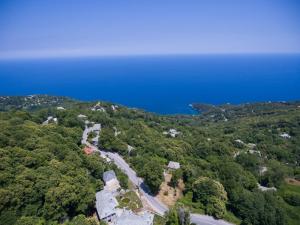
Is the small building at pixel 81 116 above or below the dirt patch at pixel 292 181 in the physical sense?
above

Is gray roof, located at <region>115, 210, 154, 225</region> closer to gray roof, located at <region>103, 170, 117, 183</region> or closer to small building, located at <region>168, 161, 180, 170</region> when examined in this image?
gray roof, located at <region>103, 170, 117, 183</region>

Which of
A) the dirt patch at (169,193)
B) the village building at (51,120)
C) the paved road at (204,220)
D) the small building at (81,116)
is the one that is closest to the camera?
the paved road at (204,220)

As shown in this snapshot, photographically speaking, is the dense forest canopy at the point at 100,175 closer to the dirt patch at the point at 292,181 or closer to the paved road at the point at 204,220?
the dirt patch at the point at 292,181

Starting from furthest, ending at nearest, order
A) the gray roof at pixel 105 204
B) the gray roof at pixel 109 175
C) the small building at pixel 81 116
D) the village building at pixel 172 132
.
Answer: the village building at pixel 172 132, the small building at pixel 81 116, the gray roof at pixel 109 175, the gray roof at pixel 105 204

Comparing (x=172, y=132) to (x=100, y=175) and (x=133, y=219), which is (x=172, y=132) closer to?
(x=100, y=175)

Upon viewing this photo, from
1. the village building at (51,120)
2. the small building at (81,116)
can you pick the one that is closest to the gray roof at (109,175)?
the village building at (51,120)

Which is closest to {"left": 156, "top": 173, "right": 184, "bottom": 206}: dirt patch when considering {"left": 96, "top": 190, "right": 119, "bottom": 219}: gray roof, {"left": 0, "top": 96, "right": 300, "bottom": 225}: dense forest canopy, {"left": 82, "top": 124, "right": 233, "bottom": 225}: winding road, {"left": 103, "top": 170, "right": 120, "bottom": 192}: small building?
{"left": 0, "top": 96, "right": 300, "bottom": 225}: dense forest canopy

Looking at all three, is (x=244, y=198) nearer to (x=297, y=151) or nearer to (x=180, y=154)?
(x=180, y=154)

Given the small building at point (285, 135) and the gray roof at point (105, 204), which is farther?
the small building at point (285, 135)

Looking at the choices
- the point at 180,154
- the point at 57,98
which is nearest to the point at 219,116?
the point at 57,98
